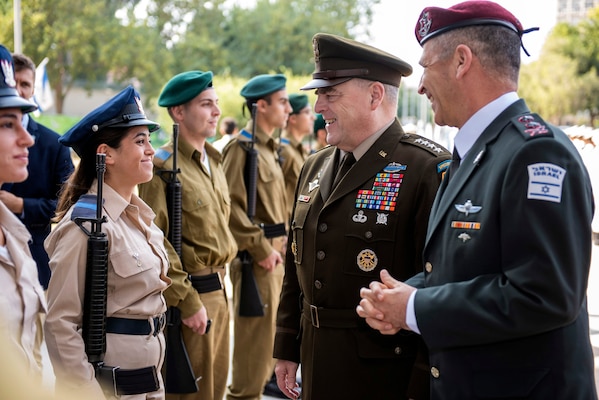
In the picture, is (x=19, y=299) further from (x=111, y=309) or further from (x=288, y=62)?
(x=288, y=62)

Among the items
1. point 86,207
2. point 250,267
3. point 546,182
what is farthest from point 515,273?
point 250,267

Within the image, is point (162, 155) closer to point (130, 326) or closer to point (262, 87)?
point (130, 326)

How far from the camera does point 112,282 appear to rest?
9.73 ft

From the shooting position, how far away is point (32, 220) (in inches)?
184

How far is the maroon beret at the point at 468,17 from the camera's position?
88.3 inches

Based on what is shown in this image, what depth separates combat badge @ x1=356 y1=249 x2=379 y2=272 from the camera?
2973mm

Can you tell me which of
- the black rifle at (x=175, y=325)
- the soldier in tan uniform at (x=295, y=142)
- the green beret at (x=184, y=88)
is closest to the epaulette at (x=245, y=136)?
the soldier in tan uniform at (x=295, y=142)

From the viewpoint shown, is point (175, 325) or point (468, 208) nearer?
point (468, 208)

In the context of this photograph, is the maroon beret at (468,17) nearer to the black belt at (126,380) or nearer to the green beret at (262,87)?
the black belt at (126,380)

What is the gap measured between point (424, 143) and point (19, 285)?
1632 millimetres

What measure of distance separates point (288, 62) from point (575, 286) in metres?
52.6

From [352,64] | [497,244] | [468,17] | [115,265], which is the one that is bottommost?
[115,265]

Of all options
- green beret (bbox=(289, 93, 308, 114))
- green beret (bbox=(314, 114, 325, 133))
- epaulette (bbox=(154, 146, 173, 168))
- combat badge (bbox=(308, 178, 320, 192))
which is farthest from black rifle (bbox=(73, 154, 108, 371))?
green beret (bbox=(314, 114, 325, 133))

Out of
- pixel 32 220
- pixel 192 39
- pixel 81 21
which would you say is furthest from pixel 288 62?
pixel 32 220
